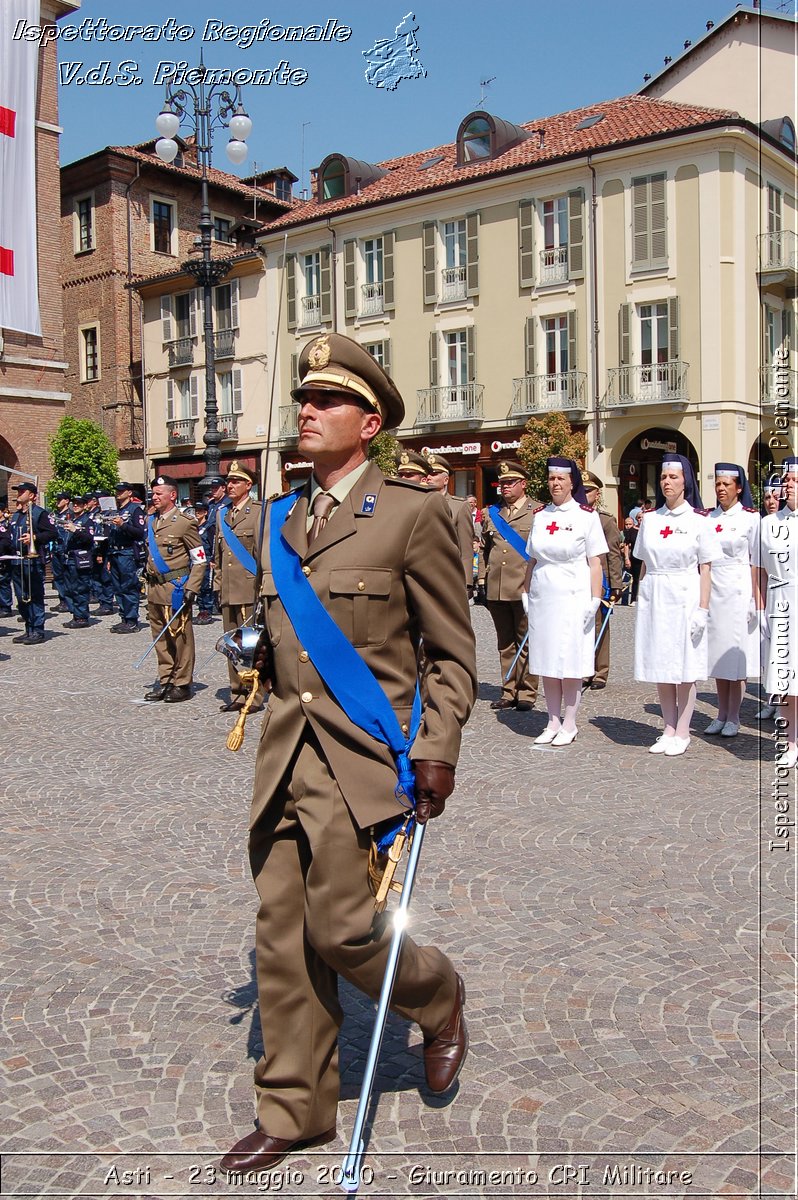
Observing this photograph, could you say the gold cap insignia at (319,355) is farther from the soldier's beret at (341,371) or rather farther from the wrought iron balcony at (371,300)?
the wrought iron balcony at (371,300)

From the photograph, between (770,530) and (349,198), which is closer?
(770,530)

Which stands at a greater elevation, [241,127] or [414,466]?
[241,127]

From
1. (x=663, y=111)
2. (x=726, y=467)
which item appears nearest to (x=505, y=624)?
(x=726, y=467)

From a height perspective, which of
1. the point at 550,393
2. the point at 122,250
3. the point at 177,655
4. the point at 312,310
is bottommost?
the point at 177,655

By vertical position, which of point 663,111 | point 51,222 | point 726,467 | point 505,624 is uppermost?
point 663,111

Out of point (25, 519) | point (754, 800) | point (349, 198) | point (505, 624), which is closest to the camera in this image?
point (754, 800)

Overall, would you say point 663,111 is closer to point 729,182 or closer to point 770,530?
point 729,182

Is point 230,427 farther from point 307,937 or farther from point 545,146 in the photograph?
point 307,937

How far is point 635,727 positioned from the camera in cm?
914

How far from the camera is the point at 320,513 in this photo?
3.13 m

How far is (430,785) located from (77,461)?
32.3 meters

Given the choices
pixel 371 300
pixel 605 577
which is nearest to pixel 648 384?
pixel 371 300

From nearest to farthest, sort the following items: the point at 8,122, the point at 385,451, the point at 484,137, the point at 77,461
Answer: the point at 8,122
the point at 385,451
the point at 77,461
the point at 484,137

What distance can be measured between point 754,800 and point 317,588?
182 inches
